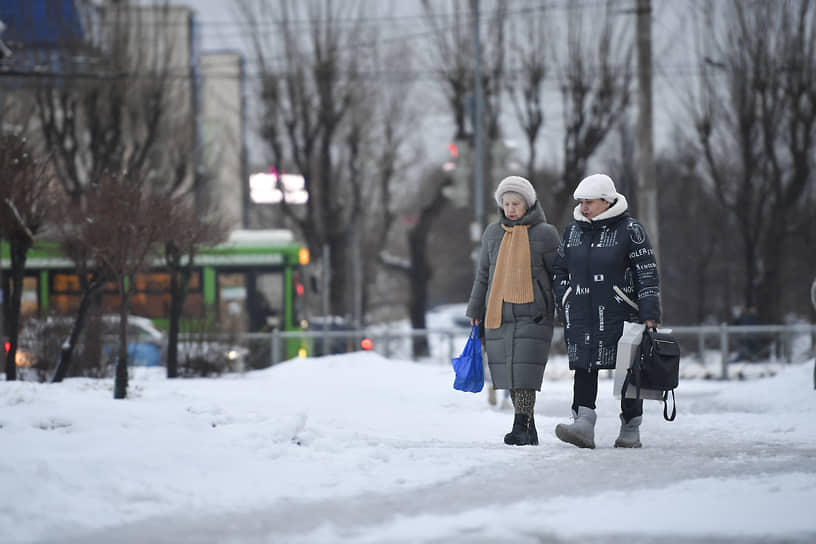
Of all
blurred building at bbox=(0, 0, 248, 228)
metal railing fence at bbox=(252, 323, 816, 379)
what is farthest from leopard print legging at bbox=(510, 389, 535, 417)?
blurred building at bbox=(0, 0, 248, 228)

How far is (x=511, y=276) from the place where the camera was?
794 centimetres

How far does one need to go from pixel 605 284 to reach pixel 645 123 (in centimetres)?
1031

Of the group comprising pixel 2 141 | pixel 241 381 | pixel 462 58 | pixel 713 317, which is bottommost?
pixel 713 317

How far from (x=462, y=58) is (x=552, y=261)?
26.0m

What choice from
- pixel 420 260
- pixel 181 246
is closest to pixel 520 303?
pixel 181 246

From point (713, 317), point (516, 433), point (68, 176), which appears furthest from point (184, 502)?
point (713, 317)

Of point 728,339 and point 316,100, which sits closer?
point 728,339

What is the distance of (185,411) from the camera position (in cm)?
882

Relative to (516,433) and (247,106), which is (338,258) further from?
(516,433)

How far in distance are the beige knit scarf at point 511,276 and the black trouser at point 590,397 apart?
24.0 inches

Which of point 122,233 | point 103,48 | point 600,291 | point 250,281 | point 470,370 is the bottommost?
point 250,281

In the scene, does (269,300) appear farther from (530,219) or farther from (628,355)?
(628,355)

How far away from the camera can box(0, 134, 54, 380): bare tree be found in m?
11.4

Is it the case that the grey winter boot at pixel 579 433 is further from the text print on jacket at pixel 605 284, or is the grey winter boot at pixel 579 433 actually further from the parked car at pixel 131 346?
the parked car at pixel 131 346
